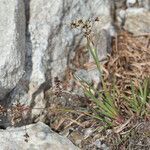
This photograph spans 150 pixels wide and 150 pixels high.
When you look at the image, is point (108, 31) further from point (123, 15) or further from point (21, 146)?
point (21, 146)

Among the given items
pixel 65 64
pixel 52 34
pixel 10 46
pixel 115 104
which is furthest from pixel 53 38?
pixel 115 104

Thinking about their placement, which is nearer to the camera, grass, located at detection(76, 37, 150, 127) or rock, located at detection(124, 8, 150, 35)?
grass, located at detection(76, 37, 150, 127)

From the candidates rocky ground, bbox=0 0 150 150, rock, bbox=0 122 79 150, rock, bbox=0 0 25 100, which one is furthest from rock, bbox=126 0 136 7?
rock, bbox=0 122 79 150

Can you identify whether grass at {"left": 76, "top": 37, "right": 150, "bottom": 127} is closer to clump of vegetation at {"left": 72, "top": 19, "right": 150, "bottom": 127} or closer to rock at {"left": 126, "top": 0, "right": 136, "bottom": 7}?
clump of vegetation at {"left": 72, "top": 19, "right": 150, "bottom": 127}

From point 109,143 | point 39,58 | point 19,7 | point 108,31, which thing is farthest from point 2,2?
point 109,143

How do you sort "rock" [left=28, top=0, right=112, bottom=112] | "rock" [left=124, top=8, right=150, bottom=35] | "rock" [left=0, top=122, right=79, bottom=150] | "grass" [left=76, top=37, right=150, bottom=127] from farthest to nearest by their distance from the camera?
"rock" [left=124, top=8, right=150, bottom=35] < "rock" [left=28, top=0, right=112, bottom=112] < "grass" [left=76, top=37, right=150, bottom=127] < "rock" [left=0, top=122, right=79, bottom=150]

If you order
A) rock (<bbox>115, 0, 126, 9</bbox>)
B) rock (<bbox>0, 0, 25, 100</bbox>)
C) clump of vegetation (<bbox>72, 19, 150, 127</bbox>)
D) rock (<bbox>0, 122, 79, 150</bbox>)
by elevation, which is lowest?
rock (<bbox>0, 122, 79, 150</bbox>)

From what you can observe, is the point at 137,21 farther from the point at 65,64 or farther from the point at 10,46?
the point at 10,46
